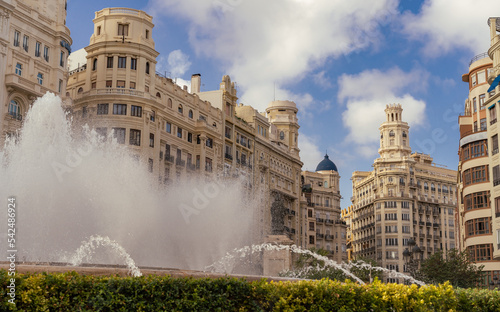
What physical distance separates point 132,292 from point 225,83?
67.2 meters

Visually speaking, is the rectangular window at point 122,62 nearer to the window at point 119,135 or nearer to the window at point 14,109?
the window at point 119,135

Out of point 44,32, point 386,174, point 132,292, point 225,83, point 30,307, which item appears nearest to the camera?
point 30,307

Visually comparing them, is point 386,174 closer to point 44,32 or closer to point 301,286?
point 44,32

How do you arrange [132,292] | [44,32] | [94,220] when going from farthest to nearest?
[44,32] < [94,220] < [132,292]

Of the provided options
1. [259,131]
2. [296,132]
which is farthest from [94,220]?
[296,132]

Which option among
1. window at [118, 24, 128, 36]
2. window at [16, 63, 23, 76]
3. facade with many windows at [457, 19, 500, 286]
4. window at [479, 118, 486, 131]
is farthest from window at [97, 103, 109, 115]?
window at [479, 118, 486, 131]

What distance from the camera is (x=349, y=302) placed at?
1477 centimetres

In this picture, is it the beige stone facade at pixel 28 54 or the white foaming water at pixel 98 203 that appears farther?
the beige stone facade at pixel 28 54

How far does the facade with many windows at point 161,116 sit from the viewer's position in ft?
194

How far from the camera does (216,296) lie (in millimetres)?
14000

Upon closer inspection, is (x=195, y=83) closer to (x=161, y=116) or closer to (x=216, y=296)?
(x=161, y=116)

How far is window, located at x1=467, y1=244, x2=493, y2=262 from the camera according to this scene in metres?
50.4

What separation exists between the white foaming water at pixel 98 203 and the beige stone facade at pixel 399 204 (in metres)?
61.0

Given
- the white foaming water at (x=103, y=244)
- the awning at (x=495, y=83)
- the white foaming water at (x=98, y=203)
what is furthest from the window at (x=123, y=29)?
the awning at (x=495, y=83)
